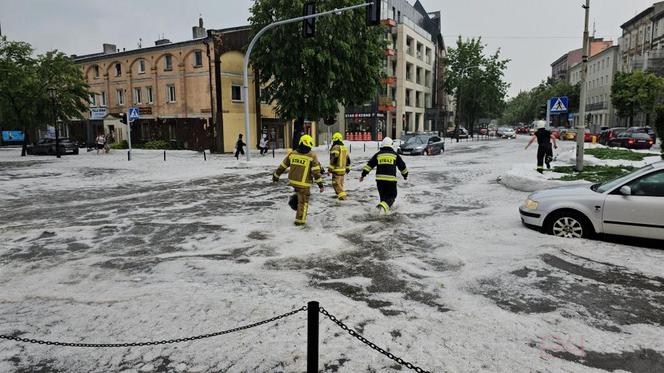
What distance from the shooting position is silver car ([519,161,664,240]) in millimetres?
6703

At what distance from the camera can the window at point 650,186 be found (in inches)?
263

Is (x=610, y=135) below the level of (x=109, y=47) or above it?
below

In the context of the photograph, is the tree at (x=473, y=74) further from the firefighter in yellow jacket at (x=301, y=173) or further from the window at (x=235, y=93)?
the firefighter in yellow jacket at (x=301, y=173)

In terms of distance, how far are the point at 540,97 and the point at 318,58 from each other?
3348 inches

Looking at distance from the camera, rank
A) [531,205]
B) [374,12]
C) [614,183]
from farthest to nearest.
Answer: [374,12] < [531,205] < [614,183]

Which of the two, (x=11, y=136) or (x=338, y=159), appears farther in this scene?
(x=11, y=136)

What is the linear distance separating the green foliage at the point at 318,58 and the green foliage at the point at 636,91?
107 feet

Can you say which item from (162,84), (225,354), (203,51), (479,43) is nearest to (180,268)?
(225,354)

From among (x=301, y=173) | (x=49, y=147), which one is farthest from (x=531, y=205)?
(x=49, y=147)

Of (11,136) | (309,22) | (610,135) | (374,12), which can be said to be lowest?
(610,135)

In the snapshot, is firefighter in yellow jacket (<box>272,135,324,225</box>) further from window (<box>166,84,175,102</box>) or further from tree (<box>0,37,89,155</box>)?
window (<box>166,84,175,102</box>)

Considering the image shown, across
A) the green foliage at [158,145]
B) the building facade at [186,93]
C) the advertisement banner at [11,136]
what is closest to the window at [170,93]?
the building facade at [186,93]

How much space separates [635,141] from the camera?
29766 millimetres

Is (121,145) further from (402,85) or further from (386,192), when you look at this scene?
(386,192)
